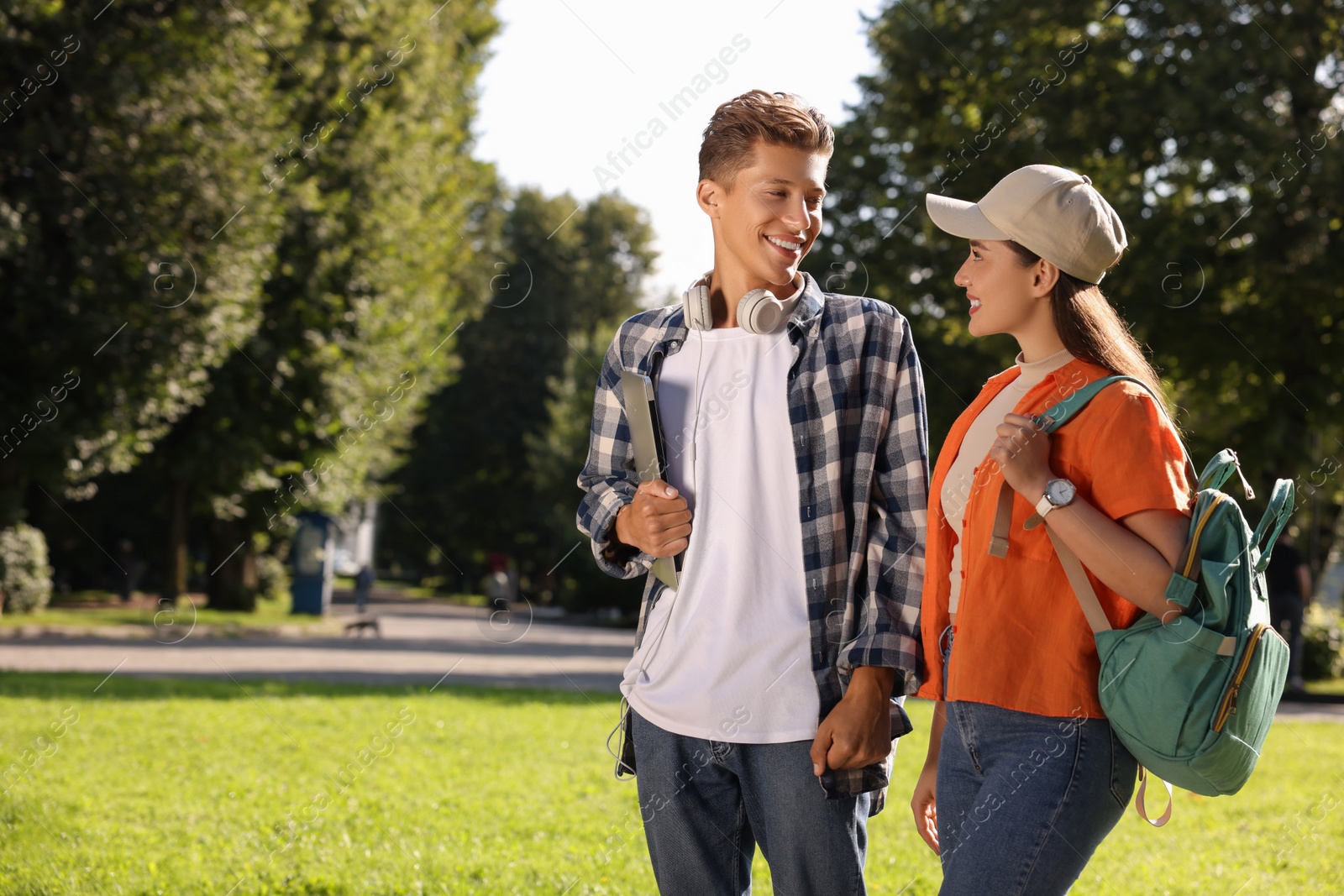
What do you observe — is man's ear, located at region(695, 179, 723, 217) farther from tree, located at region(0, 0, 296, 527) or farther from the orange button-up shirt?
tree, located at region(0, 0, 296, 527)

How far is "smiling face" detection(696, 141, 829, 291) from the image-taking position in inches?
102

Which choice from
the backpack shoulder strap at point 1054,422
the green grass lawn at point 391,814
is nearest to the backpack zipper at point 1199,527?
the backpack shoulder strap at point 1054,422

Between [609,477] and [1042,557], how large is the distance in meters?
1.03

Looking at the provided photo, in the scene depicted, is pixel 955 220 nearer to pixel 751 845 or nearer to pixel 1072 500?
pixel 1072 500

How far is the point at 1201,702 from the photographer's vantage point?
2.08 meters

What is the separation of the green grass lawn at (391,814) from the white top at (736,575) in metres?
2.97

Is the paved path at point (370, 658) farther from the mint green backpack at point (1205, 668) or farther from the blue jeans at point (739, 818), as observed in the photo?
the mint green backpack at point (1205, 668)

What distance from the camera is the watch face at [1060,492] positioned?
2.21m

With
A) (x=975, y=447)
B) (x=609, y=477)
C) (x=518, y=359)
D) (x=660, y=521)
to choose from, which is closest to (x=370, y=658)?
(x=609, y=477)

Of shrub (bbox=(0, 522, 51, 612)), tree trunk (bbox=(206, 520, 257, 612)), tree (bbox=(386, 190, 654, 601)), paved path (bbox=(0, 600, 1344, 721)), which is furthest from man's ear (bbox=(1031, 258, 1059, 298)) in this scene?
tree (bbox=(386, 190, 654, 601))

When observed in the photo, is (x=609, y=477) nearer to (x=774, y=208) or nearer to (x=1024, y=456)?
(x=774, y=208)

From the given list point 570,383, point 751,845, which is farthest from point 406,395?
point 751,845

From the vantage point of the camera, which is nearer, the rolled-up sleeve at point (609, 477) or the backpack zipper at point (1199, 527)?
the backpack zipper at point (1199, 527)

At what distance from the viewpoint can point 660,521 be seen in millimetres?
2490
